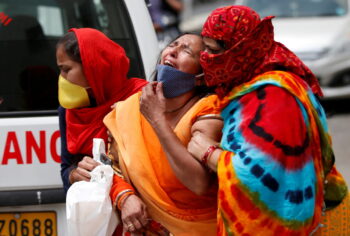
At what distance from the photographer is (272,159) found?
91.4 inches

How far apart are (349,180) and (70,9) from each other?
3697 millimetres

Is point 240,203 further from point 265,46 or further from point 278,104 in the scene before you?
point 265,46

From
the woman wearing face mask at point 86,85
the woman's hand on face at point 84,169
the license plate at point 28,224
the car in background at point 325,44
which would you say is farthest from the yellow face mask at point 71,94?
the car in background at point 325,44

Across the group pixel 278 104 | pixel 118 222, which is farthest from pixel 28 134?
pixel 278 104

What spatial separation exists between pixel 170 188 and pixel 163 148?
18 centimetres

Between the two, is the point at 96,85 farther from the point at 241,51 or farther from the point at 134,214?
the point at 241,51

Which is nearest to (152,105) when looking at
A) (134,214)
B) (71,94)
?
(134,214)

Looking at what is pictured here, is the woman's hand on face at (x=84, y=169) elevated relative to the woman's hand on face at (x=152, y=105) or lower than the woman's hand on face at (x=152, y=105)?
lower

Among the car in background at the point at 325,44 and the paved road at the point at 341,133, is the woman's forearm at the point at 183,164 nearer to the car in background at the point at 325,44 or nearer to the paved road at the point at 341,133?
the paved road at the point at 341,133

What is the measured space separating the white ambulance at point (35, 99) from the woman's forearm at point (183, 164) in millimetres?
1207

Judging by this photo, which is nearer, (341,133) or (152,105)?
(152,105)

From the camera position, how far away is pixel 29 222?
12.0ft

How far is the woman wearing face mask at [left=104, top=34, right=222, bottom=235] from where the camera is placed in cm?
263

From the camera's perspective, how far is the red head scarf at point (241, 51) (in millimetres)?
2404
